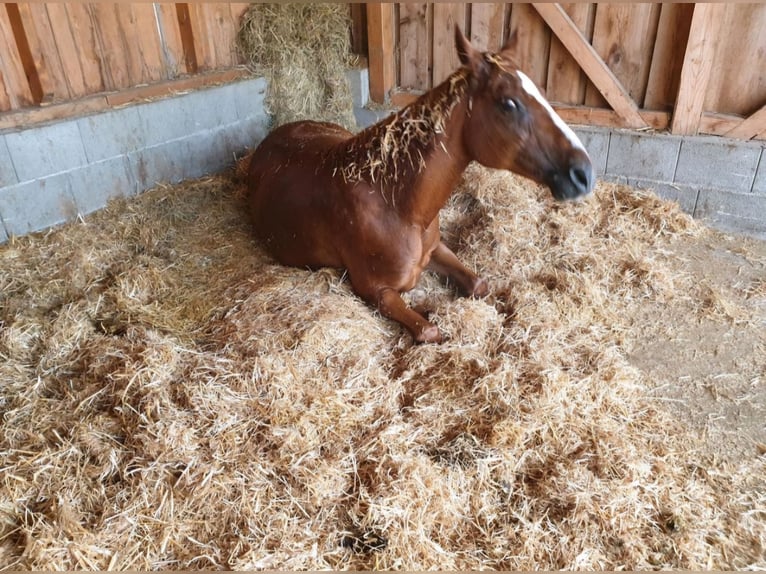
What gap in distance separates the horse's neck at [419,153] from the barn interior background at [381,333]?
2.22 ft

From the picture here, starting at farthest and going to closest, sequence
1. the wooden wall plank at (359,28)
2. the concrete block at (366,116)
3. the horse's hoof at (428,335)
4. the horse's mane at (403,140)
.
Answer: the concrete block at (366,116) → the wooden wall plank at (359,28) → the horse's hoof at (428,335) → the horse's mane at (403,140)

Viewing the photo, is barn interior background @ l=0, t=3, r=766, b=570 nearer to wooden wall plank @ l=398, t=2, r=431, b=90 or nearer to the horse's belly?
wooden wall plank @ l=398, t=2, r=431, b=90

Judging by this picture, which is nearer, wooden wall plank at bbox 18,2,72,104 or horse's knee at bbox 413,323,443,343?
horse's knee at bbox 413,323,443,343

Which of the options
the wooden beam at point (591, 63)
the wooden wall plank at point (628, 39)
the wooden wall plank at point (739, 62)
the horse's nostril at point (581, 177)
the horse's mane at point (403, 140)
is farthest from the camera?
the wooden beam at point (591, 63)

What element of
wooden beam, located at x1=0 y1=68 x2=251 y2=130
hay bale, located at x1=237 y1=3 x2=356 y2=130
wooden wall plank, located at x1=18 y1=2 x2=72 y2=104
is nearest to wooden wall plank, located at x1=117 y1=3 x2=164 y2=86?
wooden beam, located at x1=0 y1=68 x2=251 y2=130

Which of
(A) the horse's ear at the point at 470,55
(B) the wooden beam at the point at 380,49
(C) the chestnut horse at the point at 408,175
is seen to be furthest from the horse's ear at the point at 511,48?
(B) the wooden beam at the point at 380,49

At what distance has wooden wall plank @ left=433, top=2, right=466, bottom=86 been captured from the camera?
501 centimetres

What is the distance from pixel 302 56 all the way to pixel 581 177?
13.1ft

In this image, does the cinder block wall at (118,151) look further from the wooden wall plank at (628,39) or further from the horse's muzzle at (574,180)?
the horse's muzzle at (574,180)

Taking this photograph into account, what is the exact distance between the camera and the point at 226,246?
383cm

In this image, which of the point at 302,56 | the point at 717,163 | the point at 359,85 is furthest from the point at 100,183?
the point at 717,163

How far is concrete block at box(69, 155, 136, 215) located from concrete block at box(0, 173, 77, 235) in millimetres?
63

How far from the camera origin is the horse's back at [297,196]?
316 cm

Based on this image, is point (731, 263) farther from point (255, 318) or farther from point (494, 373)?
point (255, 318)
